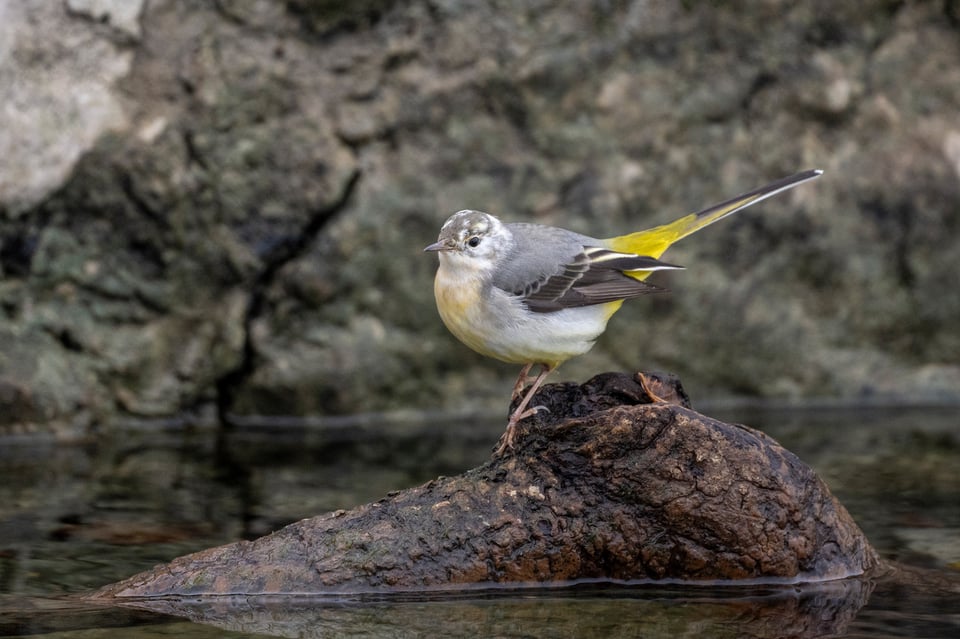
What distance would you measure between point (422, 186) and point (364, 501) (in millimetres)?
2877

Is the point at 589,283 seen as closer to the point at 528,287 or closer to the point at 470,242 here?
the point at 528,287

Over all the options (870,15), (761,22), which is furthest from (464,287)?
(870,15)

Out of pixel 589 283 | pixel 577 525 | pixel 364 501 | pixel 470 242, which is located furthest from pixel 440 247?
pixel 364 501

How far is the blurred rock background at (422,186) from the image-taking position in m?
8.66

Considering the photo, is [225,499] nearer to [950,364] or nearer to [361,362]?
[361,362]

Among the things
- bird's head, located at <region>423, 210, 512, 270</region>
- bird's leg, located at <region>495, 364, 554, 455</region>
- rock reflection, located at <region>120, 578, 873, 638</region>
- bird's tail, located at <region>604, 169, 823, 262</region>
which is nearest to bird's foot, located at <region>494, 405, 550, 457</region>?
bird's leg, located at <region>495, 364, 554, 455</region>

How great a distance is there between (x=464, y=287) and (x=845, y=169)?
4922mm

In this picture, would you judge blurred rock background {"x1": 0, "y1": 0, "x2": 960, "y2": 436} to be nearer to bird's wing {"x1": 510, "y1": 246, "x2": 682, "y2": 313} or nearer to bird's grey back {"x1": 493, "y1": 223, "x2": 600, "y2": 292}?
bird's grey back {"x1": 493, "y1": 223, "x2": 600, "y2": 292}

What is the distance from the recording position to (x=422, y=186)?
9.17m

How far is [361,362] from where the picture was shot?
9.12 metres

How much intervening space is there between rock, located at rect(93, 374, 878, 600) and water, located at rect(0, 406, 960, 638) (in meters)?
0.10

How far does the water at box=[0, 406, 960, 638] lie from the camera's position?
190 inches

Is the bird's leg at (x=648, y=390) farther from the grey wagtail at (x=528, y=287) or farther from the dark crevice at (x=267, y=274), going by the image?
the dark crevice at (x=267, y=274)

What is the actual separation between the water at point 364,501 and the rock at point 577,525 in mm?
99
